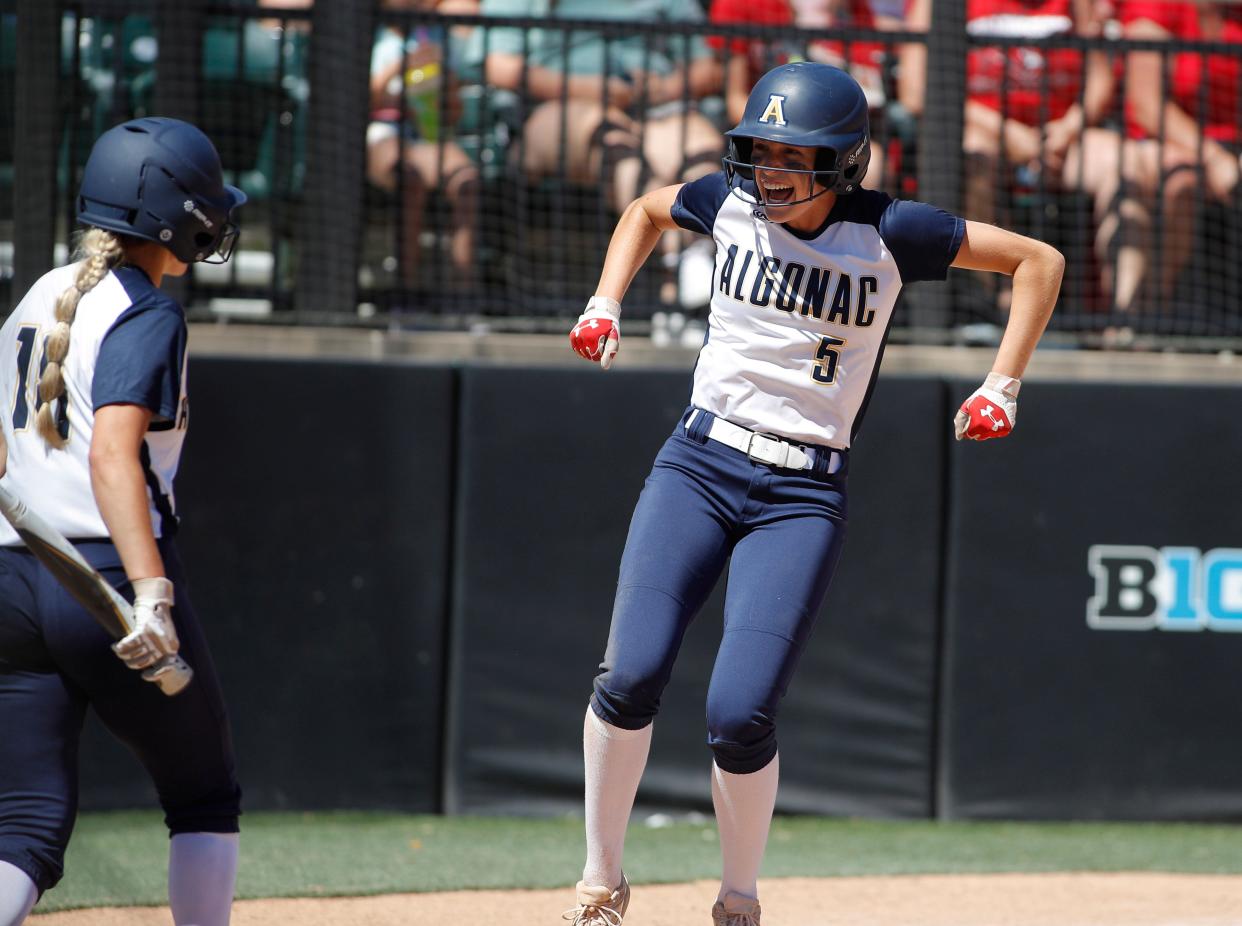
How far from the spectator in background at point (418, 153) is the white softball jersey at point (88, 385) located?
148 inches

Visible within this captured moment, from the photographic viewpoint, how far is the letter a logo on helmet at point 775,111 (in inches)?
138

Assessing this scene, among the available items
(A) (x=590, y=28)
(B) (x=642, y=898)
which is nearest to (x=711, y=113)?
(A) (x=590, y=28)

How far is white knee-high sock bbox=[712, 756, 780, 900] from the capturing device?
11.8 feet

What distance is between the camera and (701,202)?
3822 millimetres

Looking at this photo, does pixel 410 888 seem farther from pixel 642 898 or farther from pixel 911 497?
pixel 911 497

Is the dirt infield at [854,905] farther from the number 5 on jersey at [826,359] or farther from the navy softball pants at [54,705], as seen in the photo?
the number 5 on jersey at [826,359]

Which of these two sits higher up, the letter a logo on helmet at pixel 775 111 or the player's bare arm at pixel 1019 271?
the letter a logo on helmet at pixel 775 111

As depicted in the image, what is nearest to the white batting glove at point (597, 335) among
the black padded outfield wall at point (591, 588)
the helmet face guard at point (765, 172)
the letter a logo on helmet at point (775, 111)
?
the helmet face guard at point (765, 172)

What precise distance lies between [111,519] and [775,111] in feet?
5.69

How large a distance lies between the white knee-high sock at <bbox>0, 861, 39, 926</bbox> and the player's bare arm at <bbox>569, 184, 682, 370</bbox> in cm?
168

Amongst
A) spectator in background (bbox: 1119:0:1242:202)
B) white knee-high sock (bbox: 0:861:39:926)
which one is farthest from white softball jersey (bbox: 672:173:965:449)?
spectator in background (bbox: 1119:0:1242:202)

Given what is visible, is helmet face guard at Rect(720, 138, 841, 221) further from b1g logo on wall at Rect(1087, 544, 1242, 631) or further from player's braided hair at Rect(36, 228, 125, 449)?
b1g logo on wall at Rect(1087, 544, 1242, 631)

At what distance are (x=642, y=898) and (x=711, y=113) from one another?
356 cm

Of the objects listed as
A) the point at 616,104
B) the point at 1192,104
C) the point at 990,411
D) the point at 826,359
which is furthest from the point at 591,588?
the point at 1192,104
